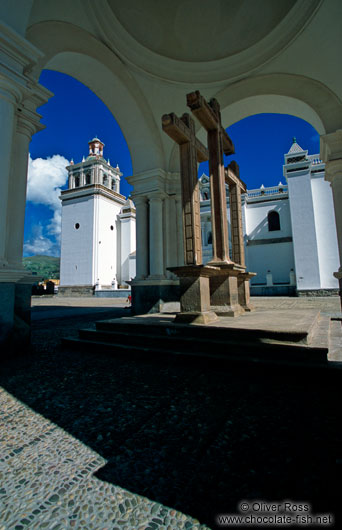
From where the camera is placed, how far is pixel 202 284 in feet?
12.8

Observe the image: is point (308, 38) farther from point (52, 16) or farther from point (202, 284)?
point (202, 284)

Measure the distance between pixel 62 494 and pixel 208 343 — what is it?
6.60 feet

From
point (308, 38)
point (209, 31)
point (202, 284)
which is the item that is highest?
point (209, 31)

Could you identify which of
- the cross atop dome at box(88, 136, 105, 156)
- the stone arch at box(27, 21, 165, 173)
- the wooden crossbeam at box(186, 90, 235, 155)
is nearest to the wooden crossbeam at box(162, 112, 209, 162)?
the wooden crossbeam at box(186, 90, 235, 155)

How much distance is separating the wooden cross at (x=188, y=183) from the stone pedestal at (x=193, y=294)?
261mm

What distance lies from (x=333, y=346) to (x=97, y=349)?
→ 285cm

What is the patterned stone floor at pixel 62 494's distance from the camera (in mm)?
983

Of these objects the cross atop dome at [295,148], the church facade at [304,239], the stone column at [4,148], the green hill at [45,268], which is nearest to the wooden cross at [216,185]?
the stone column at [4,148]

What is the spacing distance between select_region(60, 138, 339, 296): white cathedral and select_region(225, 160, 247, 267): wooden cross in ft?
42.5

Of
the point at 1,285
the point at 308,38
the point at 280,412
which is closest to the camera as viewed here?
the point at 280,412

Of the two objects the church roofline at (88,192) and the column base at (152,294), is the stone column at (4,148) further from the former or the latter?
the church roofline at (88,192)

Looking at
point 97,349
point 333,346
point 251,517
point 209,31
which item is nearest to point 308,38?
point 209,31

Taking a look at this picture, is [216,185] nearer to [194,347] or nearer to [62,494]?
[194,347]

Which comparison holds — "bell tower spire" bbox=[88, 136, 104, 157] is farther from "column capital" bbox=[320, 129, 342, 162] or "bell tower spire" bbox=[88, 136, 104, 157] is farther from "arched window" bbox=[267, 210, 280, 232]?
"column capital" bbox=[320, 129, 342, 162]
